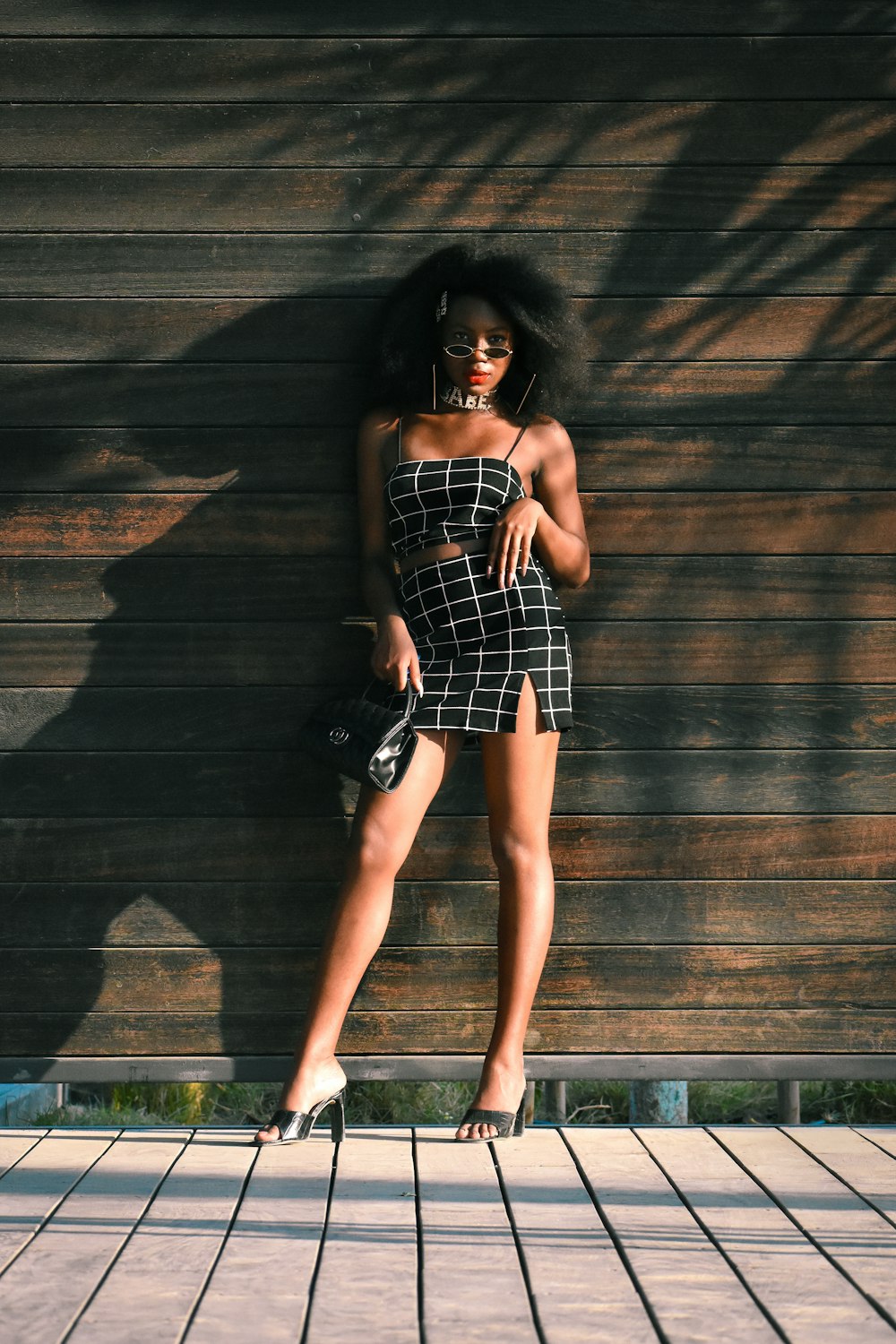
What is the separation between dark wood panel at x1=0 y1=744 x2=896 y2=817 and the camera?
3.09 metres

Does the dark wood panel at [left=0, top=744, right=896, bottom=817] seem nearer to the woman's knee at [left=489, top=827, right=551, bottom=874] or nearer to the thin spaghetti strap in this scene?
the woman's knee at [left=489, top=827, right=551, bottom=874]

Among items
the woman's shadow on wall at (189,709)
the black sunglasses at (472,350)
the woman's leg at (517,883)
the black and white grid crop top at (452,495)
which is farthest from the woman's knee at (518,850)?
the black sunglasses at (472,350)

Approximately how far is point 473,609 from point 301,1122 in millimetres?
1126

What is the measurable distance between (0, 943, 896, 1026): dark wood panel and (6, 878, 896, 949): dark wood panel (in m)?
0.03

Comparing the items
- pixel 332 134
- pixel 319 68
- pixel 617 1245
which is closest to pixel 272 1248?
pixel 617 1245

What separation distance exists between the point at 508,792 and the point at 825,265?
1.46 metres

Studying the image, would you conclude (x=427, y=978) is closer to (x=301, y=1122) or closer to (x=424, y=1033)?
(x=424, y=1033)

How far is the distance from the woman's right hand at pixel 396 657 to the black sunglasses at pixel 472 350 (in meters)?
0.58

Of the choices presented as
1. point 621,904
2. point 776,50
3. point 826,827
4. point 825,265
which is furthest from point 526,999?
point 776,50

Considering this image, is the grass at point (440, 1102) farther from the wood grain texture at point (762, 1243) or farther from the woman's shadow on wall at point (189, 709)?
the wood grain texture at point (762, 1243)

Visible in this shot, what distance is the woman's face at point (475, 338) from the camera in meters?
2.86

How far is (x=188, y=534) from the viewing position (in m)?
3.10

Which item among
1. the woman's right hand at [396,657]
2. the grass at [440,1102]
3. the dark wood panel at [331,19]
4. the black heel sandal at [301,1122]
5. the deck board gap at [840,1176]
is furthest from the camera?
the grass at [440,1102]

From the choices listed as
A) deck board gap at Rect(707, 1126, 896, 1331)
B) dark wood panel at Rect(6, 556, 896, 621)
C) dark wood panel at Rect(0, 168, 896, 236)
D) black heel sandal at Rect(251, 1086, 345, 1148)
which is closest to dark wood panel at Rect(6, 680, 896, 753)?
dark wood panel at Rect(6, 556, 896, 621)
